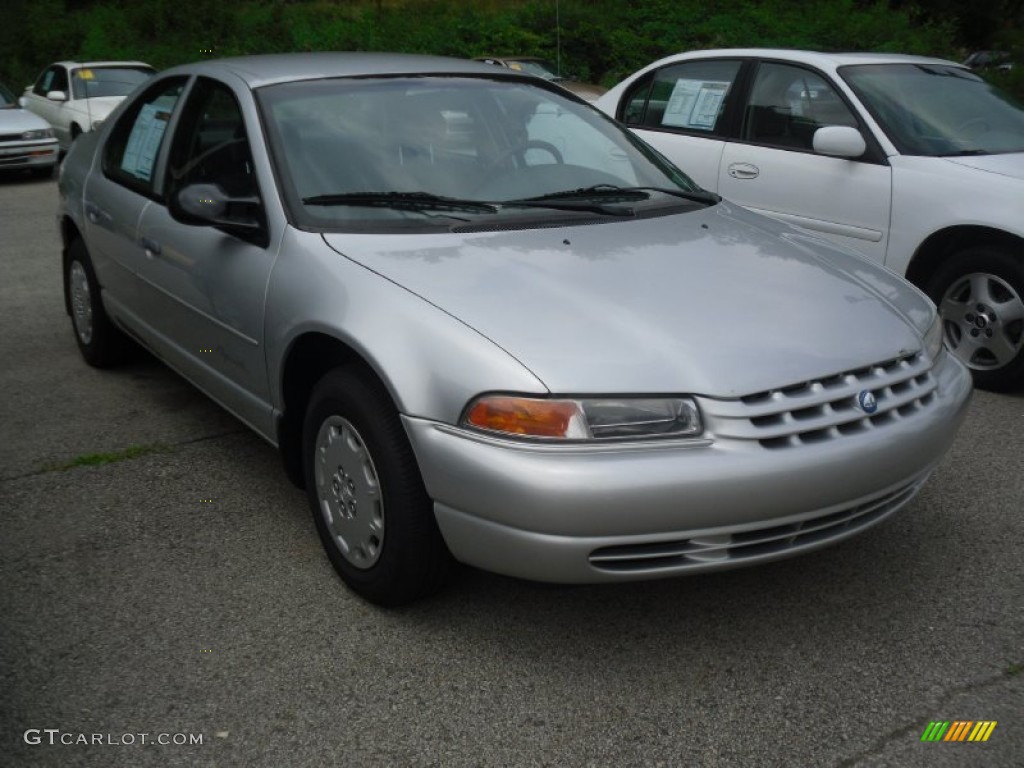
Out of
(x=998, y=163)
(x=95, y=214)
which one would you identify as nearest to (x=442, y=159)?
(x=95, y=214)

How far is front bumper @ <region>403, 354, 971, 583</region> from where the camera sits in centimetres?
277

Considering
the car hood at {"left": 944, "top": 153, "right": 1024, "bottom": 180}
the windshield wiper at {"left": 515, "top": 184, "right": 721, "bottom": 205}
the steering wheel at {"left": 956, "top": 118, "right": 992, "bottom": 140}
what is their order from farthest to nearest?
the steering wheel at {"left": 956, "top": 118, "right": 992, "bottom": 140}, the car hood at {"left": 944, "top": 153, "right": 1024, "bottom": 180}, the windshield wiper at {"left": 515, "top": 184, "right": 721, "bottom": 205}

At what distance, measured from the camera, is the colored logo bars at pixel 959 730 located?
2.74m

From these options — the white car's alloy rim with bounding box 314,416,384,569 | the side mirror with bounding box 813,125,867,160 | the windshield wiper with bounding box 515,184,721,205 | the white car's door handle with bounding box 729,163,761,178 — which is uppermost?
the windshield wiper with bounding box 515,184,721,205

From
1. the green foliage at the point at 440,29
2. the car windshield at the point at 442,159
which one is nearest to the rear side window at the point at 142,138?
the car windshield at the point at 442,159

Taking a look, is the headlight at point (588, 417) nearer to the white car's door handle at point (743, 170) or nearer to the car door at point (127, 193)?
the car door at point (127, 193)

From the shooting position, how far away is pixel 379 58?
15.0ft

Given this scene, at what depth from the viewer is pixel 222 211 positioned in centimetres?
380

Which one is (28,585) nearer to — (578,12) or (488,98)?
(488,98)

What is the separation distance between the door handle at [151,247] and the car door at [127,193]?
0.06 metres

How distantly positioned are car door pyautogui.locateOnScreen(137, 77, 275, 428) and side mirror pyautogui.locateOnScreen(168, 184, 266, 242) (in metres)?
0.03

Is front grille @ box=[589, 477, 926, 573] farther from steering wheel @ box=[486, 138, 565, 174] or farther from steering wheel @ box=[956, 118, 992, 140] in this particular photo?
steering wheel @ box=[956, 118, 992, 140]

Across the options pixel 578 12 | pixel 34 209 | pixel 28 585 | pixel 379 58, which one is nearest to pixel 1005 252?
pixel 379 58

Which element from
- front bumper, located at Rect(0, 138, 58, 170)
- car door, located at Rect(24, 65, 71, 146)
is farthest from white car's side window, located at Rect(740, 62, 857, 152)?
car door, located at Rect(24, 65, 71, 146)
